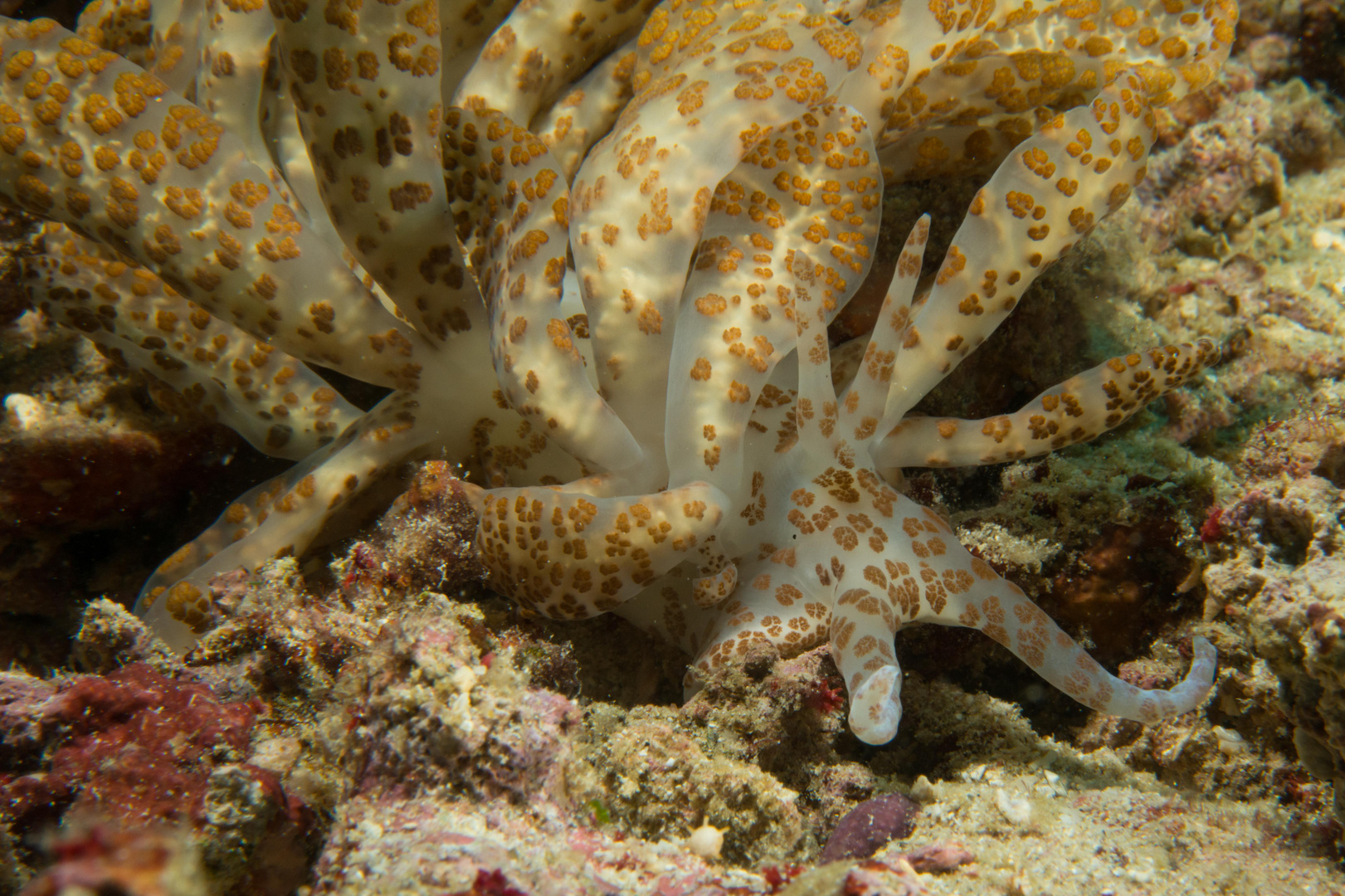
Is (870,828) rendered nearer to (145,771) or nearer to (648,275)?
(648,275)

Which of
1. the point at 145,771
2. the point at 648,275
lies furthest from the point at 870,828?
the point at 145,771

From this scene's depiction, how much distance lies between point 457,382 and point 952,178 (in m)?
2.06

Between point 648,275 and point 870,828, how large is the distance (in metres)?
1.73

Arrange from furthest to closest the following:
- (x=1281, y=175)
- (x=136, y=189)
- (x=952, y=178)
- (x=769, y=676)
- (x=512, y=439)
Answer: (x=1281, y=175), (x=952, y=178), (x=512, y=439), (x=769, y=676), (x=136, y=189)

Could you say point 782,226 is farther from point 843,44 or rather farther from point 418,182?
point 418,182

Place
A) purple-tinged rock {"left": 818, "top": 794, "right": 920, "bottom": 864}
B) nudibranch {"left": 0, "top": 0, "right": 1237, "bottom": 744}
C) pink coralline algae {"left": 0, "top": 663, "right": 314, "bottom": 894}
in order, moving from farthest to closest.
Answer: nudibranch {"left": 0, "top": 0, "right": 1237, "bottom": 744} < purple-tinged rock {"left": 818, "top": 794, "right": 920, "bottom": 864} < pink coralline algae {"left": 0, "top": 663, "right": 314, "bottom": 894}

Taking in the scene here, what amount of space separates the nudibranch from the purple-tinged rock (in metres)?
0.31

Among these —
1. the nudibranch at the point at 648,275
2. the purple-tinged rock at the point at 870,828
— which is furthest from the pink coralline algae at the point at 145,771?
the purple-tinged rock at the point at 870,828

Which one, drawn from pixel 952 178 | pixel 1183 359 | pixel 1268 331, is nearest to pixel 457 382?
pixel 952 178

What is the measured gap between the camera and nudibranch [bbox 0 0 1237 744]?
2.20 metres

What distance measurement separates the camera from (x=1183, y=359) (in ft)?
8.18

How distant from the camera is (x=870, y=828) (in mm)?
2092

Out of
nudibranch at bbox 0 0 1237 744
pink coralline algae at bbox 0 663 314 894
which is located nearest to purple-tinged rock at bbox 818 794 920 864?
nudibranch at bbox 0 0 1237 744

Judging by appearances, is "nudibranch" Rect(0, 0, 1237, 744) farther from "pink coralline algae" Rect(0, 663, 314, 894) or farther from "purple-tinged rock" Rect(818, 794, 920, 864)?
"pink coralline algae" Rect(0, 663, 314, 894)
